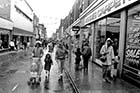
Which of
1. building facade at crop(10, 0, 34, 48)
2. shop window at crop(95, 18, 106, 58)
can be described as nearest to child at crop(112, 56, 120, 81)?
shop window at crop(95, 18, 106, 58)

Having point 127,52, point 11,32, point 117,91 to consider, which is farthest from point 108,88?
point 11,32

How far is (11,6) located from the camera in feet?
115

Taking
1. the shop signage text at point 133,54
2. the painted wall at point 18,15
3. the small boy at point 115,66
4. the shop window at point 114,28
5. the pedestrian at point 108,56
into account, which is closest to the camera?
the shop signage text at point 133,54

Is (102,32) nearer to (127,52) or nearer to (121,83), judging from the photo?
(127,52)

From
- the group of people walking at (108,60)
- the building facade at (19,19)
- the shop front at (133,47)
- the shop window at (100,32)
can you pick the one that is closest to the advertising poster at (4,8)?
the building facade at (19,19)

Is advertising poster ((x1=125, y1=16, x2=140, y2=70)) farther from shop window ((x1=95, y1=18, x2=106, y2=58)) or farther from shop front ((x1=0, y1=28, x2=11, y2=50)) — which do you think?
shop front ((x1=0, y1=28, x2=11, y2=50))

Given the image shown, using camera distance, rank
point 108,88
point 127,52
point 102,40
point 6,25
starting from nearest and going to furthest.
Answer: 1. point 108,88
2. point 127,52
3. point 102,40
4. point 6,25

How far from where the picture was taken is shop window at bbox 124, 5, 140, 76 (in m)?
7.77

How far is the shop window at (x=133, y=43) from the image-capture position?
777 cm

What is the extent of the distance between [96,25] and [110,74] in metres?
7.97

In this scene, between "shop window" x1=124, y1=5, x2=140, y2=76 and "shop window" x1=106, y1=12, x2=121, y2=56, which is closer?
"shop window" x1=124, y1=5, x2=140, y2=76

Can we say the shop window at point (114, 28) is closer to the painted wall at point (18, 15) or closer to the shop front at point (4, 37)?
the shop front at point (4, 37)

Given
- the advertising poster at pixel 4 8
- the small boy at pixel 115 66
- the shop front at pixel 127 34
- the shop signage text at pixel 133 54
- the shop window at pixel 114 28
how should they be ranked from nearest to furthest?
the shop signage text at pixel 133 54 → the shop front at pixel 127 34 → the small boy at pixel 115 66 → the shop window at pixel 114 28 → the advertising poster at pixel 4 8

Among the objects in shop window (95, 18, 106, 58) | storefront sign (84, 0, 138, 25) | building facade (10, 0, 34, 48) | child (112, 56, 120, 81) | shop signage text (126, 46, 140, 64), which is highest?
building facade (10, 0, 34, 48)
